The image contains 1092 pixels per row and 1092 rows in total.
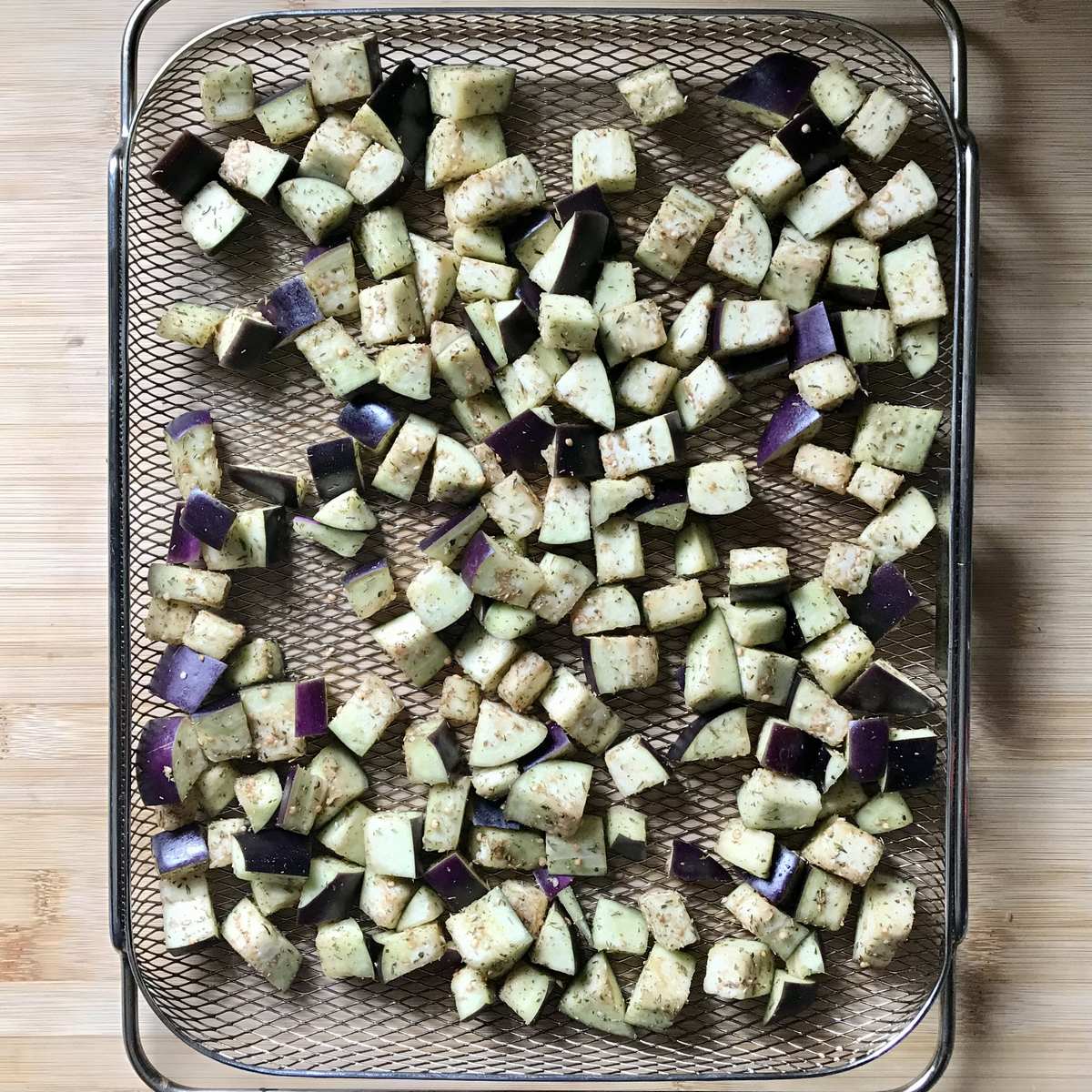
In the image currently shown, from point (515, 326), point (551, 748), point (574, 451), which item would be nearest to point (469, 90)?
point (515, 326)

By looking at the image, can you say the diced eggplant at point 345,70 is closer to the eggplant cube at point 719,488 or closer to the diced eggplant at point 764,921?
the eggplant cube at point 719,488

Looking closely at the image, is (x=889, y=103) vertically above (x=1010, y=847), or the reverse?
(x=889, y=103)


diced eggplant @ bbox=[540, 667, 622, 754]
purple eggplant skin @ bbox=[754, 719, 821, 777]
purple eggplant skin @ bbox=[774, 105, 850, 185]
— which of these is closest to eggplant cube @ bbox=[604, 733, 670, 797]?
diced eggplant @ bbox=[540, 667, 622, 754]

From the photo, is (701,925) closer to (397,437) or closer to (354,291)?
(397,437)

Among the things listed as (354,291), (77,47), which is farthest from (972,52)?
(77,47)

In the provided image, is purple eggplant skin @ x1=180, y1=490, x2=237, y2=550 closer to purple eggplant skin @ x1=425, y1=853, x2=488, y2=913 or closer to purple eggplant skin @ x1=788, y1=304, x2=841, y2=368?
purple eggplant skin @ x1=425, y1=853, x2=488, y2=913

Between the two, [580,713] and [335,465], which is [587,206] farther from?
[580,713]
